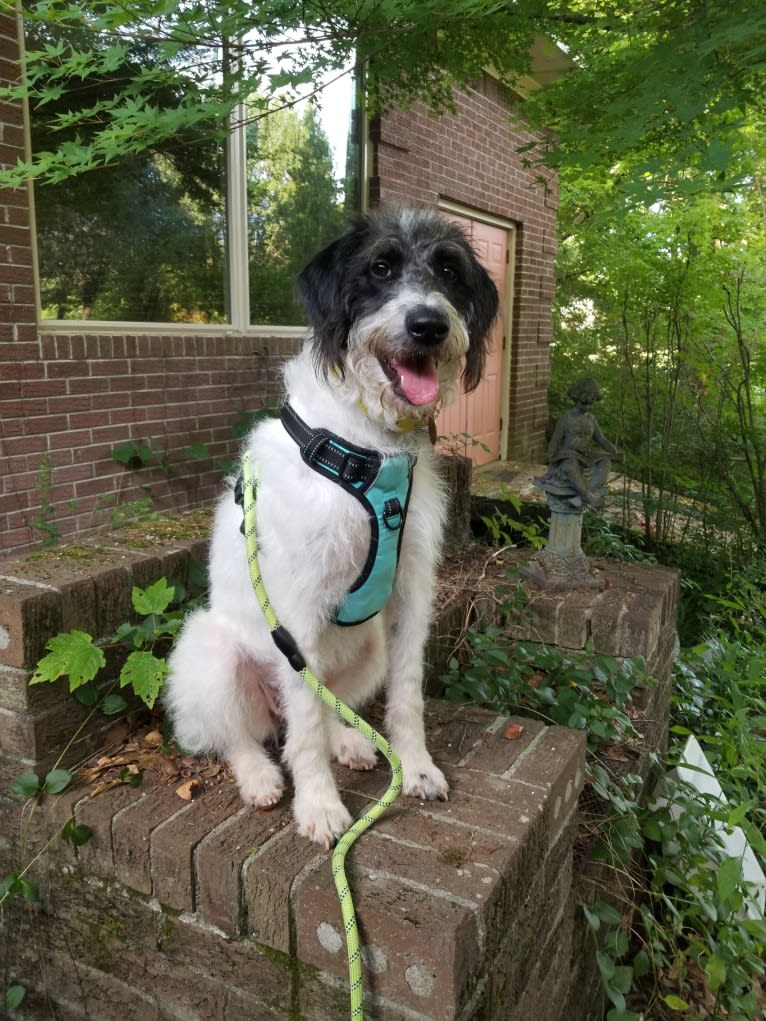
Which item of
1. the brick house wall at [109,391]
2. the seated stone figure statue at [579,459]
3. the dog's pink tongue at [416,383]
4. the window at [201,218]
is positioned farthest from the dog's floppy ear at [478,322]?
the window at [201,218]

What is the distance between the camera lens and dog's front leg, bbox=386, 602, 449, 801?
1891 millimetres

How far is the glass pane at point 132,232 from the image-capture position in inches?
148

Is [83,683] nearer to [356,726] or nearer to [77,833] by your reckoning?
[77,833]

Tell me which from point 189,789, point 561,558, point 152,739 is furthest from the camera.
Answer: point 561,558

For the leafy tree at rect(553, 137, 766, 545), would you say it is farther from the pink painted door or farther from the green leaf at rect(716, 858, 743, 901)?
the green leaf at rect(716, 858, 743, 901)

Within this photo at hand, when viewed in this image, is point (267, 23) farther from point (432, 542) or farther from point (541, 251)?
point (541, 251)

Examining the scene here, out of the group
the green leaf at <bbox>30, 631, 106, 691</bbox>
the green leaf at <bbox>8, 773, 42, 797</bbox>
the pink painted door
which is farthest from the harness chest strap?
the pink painted door

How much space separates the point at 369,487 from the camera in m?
1.77

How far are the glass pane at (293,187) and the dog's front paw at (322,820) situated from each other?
3.94 meters

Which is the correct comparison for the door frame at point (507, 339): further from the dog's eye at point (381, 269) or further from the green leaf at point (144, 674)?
the green leaf at point (144, 674)

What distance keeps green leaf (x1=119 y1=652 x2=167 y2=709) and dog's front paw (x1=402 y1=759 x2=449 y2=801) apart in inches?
28.4

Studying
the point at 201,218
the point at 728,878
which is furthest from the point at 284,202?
the point at 728,878

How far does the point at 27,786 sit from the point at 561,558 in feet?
8.21

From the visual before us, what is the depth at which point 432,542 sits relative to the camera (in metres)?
1.99
